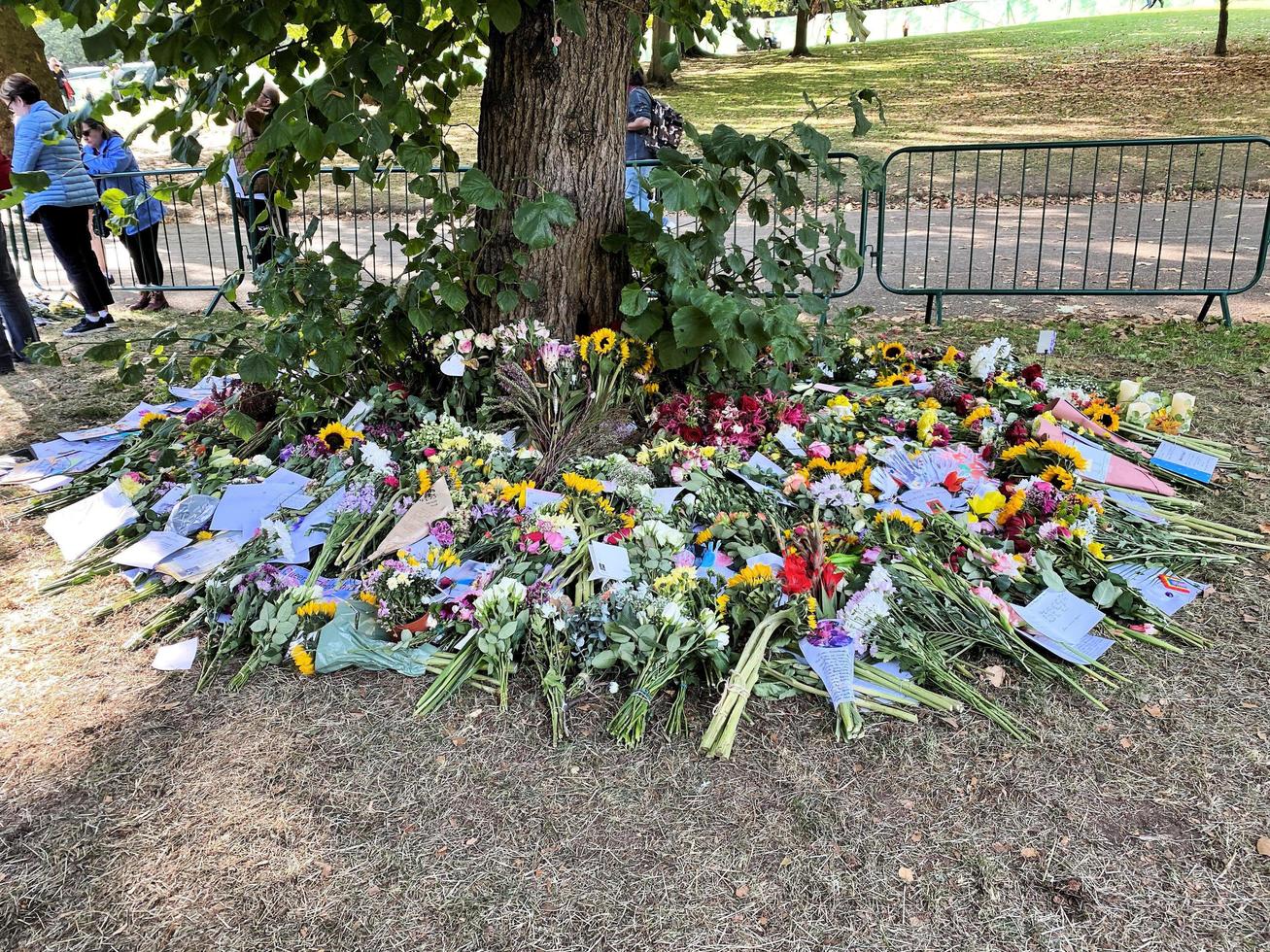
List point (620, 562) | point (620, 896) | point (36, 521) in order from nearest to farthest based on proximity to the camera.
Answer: point (620, 896)
point (620, 562)
point (36, 521)

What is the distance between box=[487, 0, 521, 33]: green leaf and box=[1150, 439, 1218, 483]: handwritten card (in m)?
3.38

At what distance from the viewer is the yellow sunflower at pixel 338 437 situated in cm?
424

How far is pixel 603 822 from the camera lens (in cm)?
250

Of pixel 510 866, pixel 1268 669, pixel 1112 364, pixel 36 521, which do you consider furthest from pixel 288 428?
pixel 1112 364

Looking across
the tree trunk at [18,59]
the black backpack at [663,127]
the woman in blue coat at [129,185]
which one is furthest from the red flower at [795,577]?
the tree trunk at [18,59]

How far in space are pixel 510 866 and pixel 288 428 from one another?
2.69 meters

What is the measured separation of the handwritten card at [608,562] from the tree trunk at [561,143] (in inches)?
55.1

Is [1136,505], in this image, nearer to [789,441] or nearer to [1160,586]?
[1160,586]

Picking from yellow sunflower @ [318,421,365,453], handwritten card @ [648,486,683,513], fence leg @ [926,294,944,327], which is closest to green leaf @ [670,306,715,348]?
handwritten card @ [648,486,683,513]

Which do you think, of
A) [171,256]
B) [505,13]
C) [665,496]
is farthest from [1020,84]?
[665,496]

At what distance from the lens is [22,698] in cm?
304

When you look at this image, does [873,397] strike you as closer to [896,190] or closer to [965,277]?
[965,277]

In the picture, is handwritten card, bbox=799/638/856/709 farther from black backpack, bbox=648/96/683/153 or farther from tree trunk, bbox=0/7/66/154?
tree trunk, bbox=0/7/66/154

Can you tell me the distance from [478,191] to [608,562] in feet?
5.34
